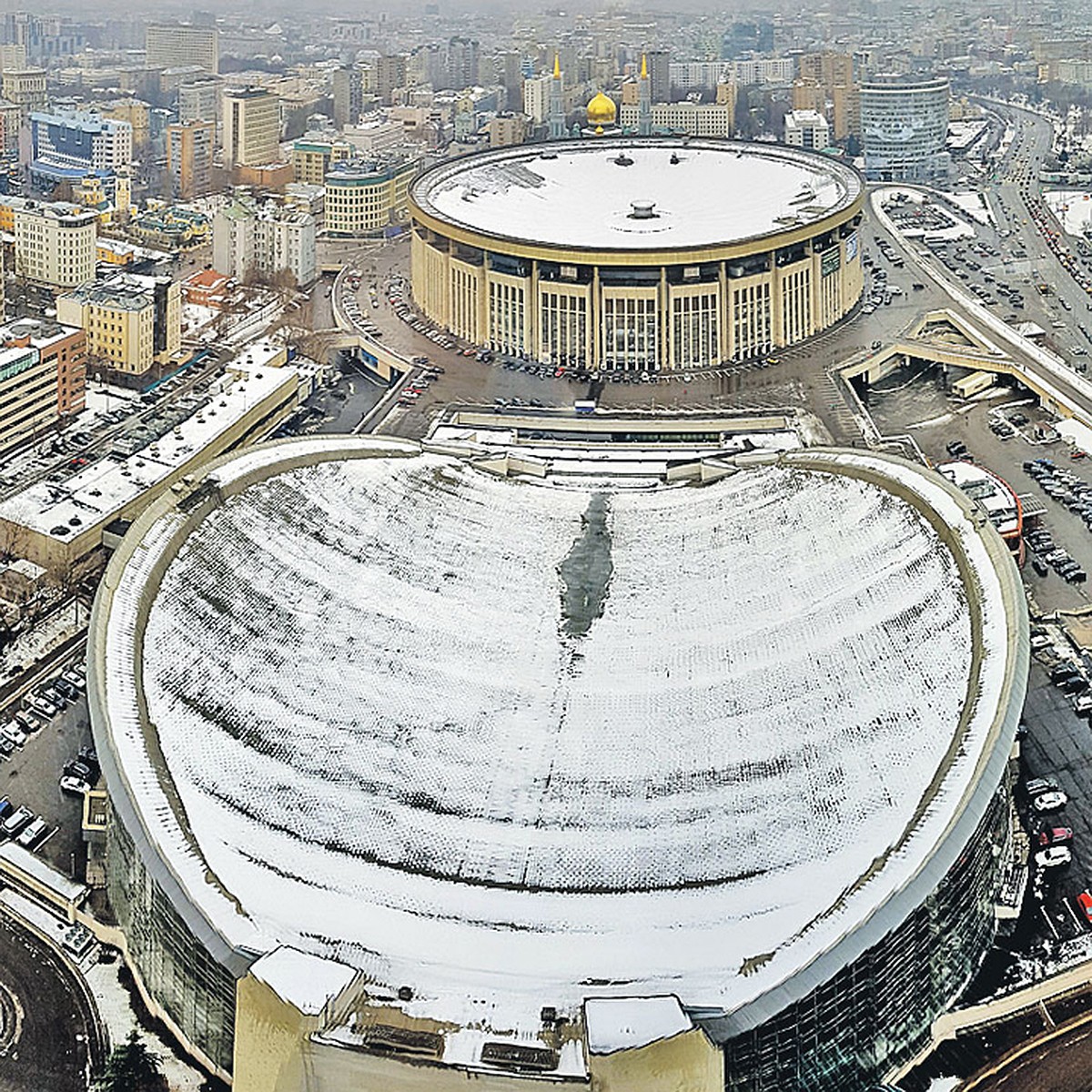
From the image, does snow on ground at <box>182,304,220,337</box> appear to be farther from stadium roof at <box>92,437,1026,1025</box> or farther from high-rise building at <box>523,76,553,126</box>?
high-rise building at <box>523,76,553,126</box>

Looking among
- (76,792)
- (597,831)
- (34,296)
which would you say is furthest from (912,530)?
(34,296)

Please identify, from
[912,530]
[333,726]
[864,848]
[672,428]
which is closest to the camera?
A: [864,848]

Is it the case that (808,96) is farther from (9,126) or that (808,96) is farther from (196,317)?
(196,317)

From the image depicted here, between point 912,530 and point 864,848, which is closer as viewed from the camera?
point 864,848

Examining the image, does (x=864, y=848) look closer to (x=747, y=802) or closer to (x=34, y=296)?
(x=747, y=802)

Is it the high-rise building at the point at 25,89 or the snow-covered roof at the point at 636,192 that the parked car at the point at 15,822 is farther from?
the high-rise building at the point at 25,89

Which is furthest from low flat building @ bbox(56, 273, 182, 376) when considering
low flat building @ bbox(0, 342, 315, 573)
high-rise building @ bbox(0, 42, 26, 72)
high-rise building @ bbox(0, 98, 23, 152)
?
high-rise building @ bbox(0, 42, 26, 72)
